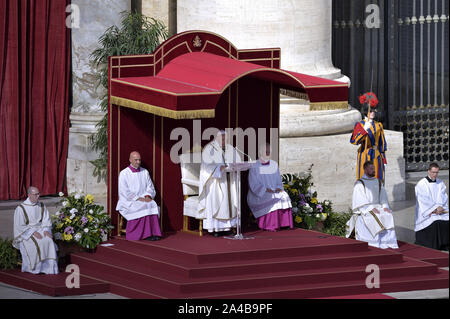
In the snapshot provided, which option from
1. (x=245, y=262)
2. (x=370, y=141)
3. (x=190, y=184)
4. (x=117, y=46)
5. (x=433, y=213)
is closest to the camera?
(x=245, y=262)

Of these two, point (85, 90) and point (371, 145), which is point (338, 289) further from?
point (85, 90)

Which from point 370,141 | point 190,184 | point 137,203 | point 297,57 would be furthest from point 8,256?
point 297,57

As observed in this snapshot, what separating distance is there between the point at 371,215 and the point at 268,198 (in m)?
1.32

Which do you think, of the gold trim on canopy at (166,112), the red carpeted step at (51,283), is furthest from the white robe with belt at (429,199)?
the red carpeted step at (51,283)

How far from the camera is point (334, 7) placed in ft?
71.2

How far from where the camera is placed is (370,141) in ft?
58.6

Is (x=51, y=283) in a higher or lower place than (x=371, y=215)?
lower

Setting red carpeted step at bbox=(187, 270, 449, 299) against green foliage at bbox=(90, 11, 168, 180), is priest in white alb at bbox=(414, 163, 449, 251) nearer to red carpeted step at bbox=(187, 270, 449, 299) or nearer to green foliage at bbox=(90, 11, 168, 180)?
red carpeted step at bbox=(187, 270, 449, 299)

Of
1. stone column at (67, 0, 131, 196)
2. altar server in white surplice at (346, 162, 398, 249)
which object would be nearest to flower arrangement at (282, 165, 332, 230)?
altar server in white surplice at (346, 162, 398, 249)

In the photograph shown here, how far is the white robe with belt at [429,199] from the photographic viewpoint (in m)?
16.5

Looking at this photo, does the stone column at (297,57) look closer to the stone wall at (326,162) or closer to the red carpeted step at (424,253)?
the stone wall at (326,162)

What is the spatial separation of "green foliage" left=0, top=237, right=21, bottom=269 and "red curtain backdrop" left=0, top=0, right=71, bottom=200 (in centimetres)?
380

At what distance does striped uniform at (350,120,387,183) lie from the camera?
17734 mm

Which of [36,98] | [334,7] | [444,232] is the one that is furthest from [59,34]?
[444,232]
